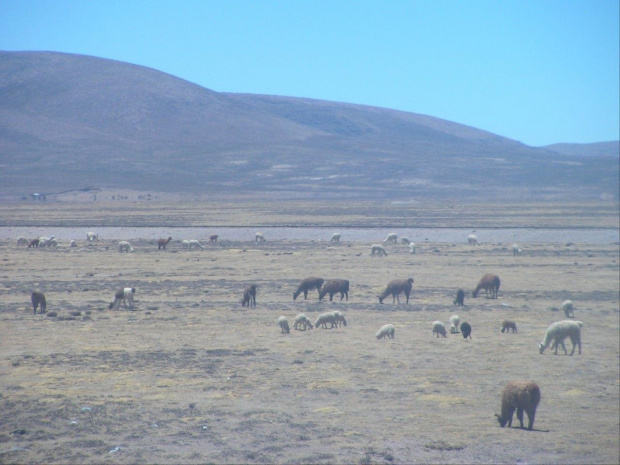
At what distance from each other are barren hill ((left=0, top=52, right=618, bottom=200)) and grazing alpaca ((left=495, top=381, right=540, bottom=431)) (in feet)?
163

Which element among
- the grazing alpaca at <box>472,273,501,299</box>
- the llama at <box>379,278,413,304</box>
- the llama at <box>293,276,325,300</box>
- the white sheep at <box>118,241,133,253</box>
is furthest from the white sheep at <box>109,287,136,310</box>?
the white sheep at <box>118,241,133,253</box>

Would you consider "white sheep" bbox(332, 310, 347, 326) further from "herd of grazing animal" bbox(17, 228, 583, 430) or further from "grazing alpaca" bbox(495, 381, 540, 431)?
"grazing alpaca" bbox(495, 381, 540, 431)

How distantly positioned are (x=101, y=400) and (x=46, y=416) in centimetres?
104

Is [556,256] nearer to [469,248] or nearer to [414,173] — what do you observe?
[469,248]

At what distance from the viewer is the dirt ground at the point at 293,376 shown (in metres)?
9.50

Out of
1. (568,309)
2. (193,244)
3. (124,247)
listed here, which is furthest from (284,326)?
(193,244)

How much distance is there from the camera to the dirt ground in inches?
374

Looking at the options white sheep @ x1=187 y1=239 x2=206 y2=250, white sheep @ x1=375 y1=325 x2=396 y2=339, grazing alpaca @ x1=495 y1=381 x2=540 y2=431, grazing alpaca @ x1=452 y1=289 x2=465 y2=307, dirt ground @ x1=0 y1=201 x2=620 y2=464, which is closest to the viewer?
dirt ground @ x1=0 y1=201 x2=620 y2=464

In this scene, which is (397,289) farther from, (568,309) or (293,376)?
(293,376)

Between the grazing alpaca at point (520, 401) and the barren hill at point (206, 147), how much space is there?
4977cm

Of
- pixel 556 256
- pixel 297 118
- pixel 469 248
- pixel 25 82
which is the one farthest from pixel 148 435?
pixel 297 118

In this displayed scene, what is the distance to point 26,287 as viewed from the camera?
82.7ft

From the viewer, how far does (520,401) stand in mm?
10000

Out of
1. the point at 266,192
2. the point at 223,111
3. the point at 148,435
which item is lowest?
the point at 148,435
